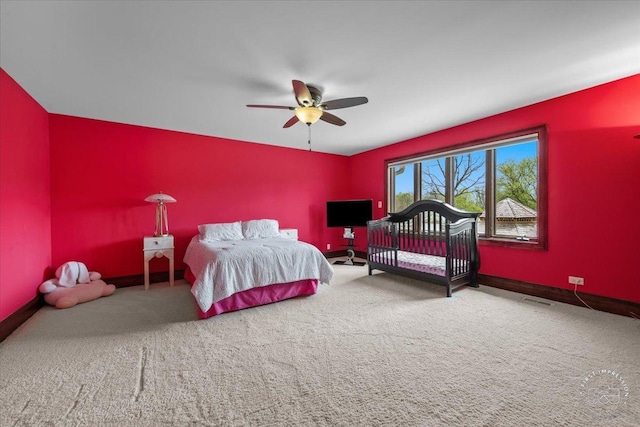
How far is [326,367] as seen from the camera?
186 centimetres

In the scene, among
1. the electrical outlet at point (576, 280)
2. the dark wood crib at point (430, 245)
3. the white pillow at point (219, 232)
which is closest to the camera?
the electrical outlet at point (576, 280)

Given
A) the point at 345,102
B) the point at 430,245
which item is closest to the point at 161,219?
the point at 345,102

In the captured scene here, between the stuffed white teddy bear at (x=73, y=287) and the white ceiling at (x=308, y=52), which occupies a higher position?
the white ceiling at (x=308, y=52)

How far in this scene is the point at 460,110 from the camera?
351 cm

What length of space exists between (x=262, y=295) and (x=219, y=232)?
1.57 metres

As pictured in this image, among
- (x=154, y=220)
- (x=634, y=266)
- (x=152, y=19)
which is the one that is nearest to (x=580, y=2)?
(x=634, y=266)

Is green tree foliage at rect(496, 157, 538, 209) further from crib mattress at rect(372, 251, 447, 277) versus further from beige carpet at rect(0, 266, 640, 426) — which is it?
beige carpet at rect(0, 266, 640, 426)

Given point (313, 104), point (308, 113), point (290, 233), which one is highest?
point (313, 104)

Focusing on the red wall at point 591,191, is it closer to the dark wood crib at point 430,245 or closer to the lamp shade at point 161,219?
the dark wood crib at point 430,245

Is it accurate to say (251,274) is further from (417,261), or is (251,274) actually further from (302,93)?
(417,261)

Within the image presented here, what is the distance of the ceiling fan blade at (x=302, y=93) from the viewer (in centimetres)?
225

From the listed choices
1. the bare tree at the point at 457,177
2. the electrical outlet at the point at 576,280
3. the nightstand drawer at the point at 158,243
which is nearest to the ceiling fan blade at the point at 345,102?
the bare tree at the point at 457,177

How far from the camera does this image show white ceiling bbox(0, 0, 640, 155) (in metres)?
1.74

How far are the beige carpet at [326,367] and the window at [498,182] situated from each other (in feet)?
3.79
